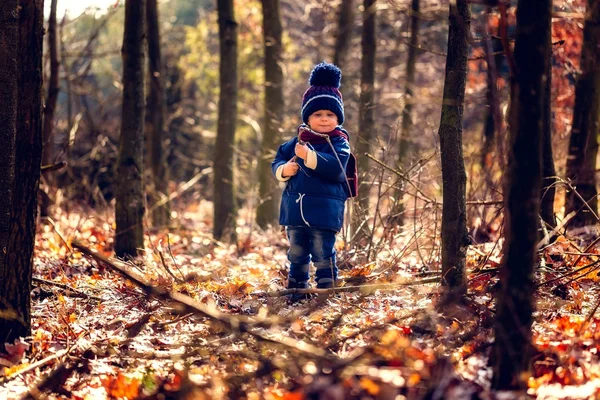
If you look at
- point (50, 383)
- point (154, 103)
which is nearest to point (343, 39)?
point (154, 103)

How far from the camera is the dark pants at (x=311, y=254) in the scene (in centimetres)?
587

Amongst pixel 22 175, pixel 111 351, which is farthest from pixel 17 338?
pixel 22 175

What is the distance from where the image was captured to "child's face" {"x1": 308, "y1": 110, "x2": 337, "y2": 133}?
586 centimetres

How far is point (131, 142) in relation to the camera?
8336 millimetres

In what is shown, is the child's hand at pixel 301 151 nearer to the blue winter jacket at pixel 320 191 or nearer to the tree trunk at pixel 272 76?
the blue winter jacket at pixel 320 191

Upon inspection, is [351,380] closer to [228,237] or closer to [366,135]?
[366,135]

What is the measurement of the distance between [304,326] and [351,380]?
1672mm

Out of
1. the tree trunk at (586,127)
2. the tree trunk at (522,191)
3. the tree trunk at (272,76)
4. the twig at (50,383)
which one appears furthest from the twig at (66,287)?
the tree trunk at (272,76)

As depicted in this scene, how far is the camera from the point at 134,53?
8141 mm

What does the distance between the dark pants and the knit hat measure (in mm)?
959

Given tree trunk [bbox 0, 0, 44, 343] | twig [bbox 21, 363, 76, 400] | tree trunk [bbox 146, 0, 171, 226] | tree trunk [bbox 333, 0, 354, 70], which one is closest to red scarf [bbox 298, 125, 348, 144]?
tree trunk [bbox 0, 0, 44, 343]

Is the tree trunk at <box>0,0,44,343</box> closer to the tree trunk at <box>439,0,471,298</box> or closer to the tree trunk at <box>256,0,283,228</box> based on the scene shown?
the tree trunk at <box>439,0,471,298</box>

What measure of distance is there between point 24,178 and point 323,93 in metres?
2.50

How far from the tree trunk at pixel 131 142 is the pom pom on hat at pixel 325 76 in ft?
9.92
